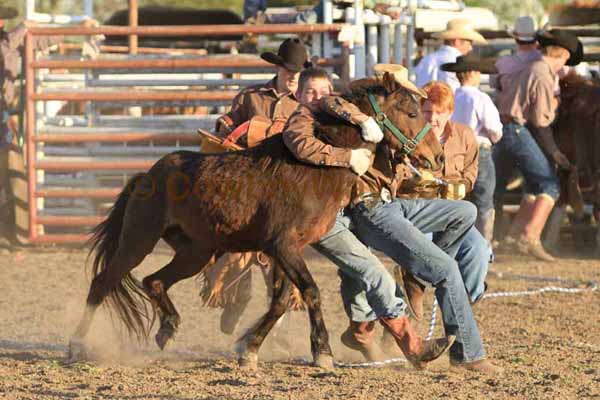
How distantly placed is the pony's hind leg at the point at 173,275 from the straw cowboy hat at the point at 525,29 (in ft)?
16.9

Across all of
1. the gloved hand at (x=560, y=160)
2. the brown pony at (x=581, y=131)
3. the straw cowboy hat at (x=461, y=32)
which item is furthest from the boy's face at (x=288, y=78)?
the brown pony at (x=581, y=131)

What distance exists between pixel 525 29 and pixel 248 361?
18.9 feet

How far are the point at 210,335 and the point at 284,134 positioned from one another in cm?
229

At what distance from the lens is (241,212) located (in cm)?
664

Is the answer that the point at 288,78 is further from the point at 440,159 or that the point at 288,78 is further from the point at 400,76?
the point at 440,159

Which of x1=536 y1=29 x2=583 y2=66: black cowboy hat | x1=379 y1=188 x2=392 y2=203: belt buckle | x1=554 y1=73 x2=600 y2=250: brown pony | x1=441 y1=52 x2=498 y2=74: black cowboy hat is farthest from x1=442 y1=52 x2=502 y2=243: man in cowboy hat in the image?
x1=379 y1=188 x2=392 y2=203: belt buckle

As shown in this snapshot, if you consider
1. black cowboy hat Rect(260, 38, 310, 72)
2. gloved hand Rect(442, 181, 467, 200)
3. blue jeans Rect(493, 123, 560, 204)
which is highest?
black cowboy hat Rect(260, 38, 310, 72)

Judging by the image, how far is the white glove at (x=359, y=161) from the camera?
20.9 feet

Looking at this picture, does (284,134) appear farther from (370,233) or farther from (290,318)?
(290,318)

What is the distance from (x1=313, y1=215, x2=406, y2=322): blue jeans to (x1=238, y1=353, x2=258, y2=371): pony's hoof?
0.67 metres

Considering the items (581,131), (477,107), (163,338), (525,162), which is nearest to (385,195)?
(163,338)

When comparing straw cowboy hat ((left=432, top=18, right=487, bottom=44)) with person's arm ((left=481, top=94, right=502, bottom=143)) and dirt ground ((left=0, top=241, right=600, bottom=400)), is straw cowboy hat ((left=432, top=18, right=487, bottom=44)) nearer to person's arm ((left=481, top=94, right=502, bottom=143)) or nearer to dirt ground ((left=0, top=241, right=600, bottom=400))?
person's arm ((left=481, top=94, right=502, bottom=143))

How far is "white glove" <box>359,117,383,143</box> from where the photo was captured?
6.37 metres

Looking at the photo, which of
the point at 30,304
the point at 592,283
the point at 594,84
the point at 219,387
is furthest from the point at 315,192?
the point at 594,84
